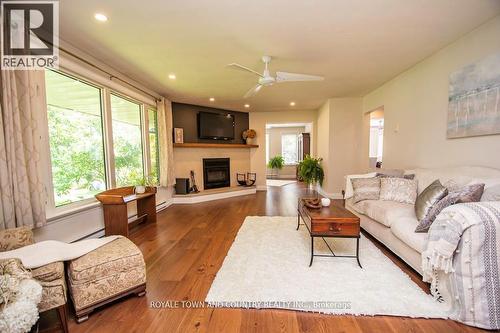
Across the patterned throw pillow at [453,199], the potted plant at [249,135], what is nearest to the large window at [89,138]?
the potted plant at [249,135]

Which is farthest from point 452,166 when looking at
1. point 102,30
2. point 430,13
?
point 102,30

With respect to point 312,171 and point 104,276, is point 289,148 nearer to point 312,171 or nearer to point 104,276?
point 312,171

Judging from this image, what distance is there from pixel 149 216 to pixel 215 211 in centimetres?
127

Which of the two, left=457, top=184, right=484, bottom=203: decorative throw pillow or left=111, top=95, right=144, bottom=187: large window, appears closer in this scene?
left=457, top=184, right=484, bottom=203: decorative throw pillow

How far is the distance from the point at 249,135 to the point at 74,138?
4630 millimetres

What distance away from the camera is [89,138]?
10.2 ft

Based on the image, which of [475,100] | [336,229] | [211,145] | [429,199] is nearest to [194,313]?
[336,229]

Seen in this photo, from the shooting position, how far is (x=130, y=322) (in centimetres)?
155

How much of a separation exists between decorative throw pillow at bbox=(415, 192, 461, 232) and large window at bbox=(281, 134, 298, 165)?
8.66 m

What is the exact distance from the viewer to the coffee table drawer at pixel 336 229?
2.12 m

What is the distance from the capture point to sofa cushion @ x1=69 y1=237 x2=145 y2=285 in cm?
157

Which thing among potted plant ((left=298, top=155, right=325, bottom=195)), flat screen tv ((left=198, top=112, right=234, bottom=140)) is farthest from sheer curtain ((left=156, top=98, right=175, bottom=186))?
potted plant ((left=298, top=155, right=325, bottom=195))

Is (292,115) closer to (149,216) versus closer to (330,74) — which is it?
(330,74)

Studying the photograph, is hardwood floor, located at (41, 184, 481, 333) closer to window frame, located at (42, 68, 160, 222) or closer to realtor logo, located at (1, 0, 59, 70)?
window frame, located at (42, 68, 160, 222)
